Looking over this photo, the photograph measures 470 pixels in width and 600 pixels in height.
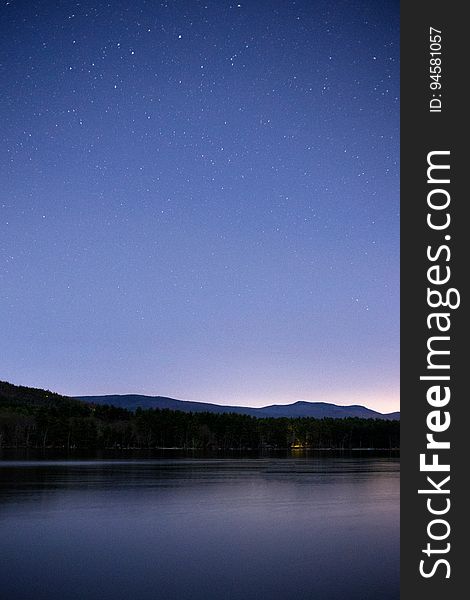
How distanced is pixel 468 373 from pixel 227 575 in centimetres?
953

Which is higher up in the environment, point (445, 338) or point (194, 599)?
point (445, 338)

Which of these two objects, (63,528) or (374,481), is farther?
(374,481)

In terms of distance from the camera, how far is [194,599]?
56.2 ft

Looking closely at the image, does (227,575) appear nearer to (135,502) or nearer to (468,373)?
(468,373)

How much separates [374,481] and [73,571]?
38476mm

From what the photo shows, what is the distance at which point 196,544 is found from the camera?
24750mm

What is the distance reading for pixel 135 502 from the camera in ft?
120

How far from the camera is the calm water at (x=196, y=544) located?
→ 18.2m

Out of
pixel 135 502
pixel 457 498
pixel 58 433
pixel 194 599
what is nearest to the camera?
pixel 457 498

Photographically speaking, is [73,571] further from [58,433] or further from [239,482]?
[58,433]

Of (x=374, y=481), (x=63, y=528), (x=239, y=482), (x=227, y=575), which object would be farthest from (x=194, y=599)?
(x=374, y=481)

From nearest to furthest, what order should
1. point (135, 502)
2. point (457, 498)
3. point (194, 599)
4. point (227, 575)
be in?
point (457, 498) < point (194, 599) < point (227, 575) < point (135, 502)

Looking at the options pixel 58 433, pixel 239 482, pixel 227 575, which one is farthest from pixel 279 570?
pixel 58 433

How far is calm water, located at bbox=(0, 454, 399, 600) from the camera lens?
59.8 feet
